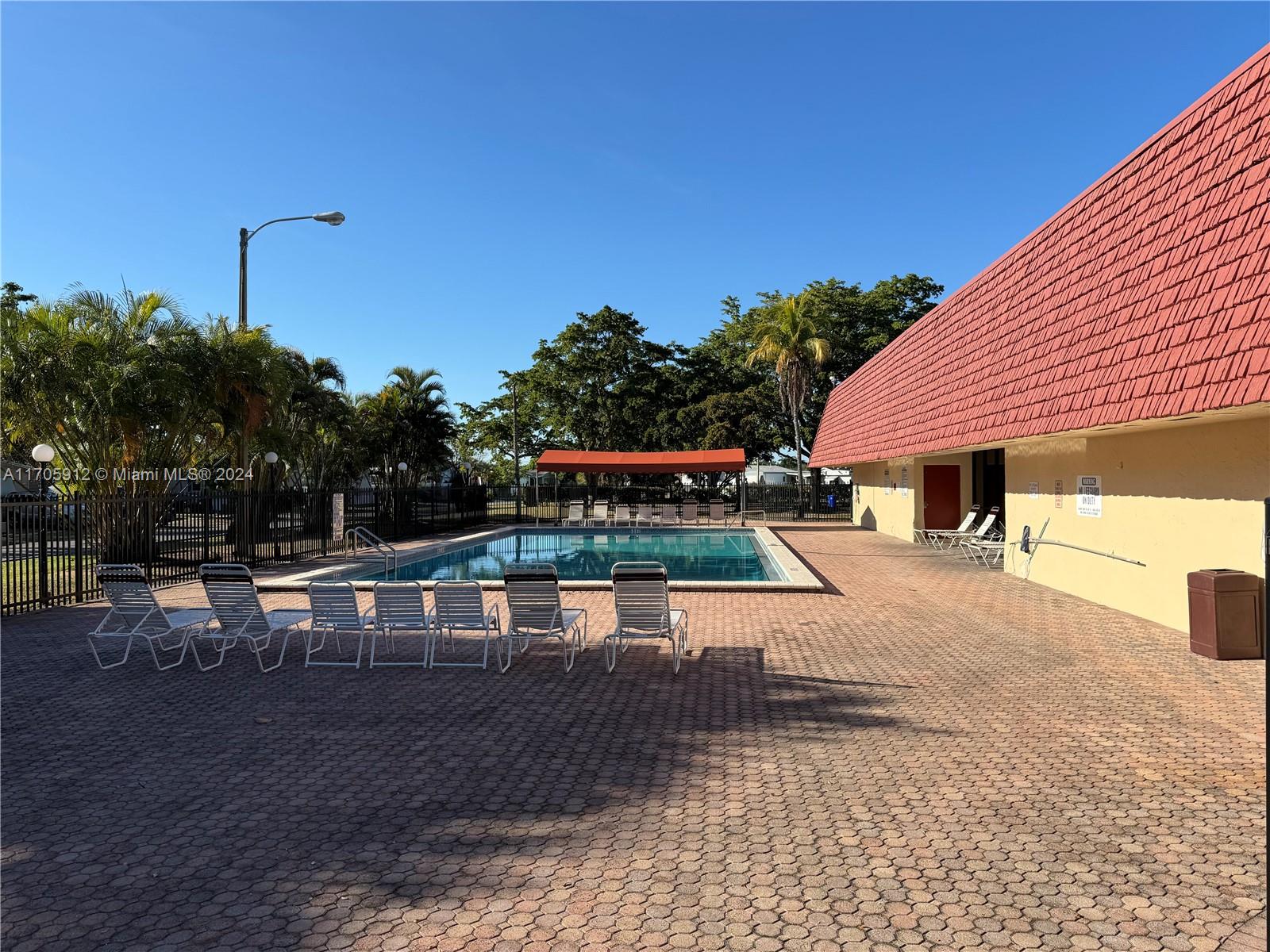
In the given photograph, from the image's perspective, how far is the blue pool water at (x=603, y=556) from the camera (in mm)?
17734

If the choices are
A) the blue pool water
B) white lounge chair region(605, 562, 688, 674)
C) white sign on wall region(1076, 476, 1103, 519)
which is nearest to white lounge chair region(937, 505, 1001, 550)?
the blue pool water

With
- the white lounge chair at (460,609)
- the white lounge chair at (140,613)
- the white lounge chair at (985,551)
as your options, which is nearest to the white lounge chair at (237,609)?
the white lounge chair at (140,613)

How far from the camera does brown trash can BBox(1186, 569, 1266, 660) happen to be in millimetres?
7996

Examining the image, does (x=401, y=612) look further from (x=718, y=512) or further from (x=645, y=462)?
(x=645, y=462)

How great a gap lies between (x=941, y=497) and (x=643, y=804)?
1986 cm

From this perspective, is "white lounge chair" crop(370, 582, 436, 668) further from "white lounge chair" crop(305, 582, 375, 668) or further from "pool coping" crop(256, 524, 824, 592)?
"pool coping" crop(256, 524, 824, 592)

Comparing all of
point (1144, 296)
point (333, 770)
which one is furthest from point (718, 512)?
point (333, 770)

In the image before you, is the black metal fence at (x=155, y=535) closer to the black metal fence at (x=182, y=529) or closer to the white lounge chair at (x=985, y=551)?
the black metal fence at (x=182, y=529)

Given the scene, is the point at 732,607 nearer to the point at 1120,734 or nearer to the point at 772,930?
the point at 1120,734

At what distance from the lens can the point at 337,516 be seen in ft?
65.8

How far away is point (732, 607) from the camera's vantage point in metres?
11.9

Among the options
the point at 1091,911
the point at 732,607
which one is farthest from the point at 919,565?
the point at 1091,911

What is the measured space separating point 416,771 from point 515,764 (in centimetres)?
63

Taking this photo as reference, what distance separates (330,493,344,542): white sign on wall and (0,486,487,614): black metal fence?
0.07 meters
